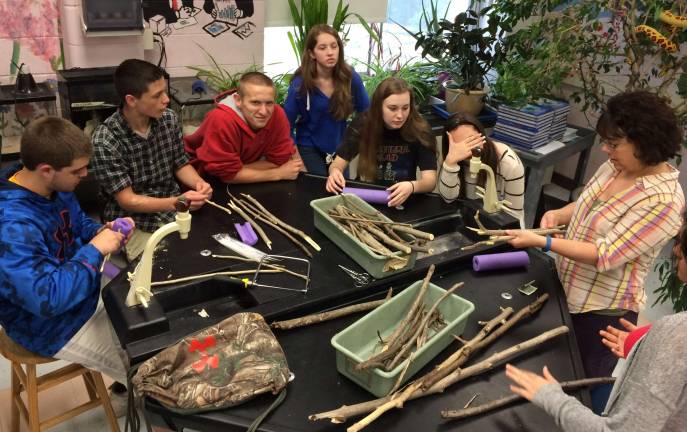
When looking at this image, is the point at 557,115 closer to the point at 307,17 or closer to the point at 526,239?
the point at 307,17

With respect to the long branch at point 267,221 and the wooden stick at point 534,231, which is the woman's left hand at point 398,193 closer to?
the wooden stick at point 534,231

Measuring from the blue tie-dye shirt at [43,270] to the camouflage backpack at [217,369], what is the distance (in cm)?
43

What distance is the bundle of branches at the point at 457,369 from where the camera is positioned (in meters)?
1.46

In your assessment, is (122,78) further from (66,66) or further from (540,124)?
(540,124)

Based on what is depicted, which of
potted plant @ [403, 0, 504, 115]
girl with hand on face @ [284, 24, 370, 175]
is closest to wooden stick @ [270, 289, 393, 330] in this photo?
girl with hand on face @ [284, 24, 370, 175]

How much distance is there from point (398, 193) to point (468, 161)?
1.19ft

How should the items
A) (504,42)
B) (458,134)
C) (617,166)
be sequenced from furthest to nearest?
(504,42)
(458,134)
(617,166)

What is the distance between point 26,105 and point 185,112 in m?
0.98

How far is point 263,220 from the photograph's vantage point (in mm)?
2295

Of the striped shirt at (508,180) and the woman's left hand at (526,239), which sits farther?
the striped shirt at (508,180)

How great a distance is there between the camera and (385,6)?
4.59 metres

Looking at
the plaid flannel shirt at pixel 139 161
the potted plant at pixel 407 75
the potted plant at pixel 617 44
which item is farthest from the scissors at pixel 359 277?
the potted plant at pixel 407 75

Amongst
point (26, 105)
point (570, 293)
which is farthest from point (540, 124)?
point (26, 105)

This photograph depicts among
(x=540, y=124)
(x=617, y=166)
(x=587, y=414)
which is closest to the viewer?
(x=587, y=414)
